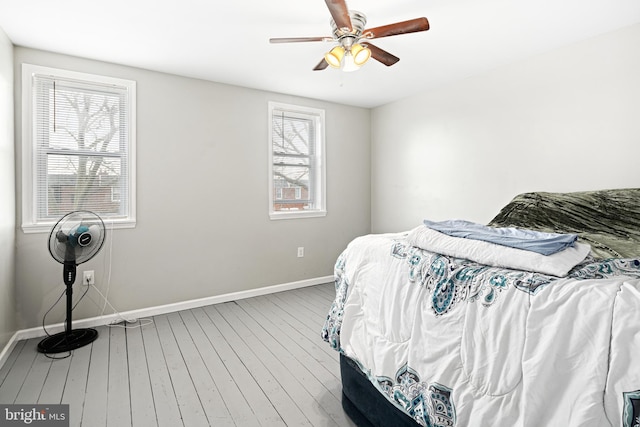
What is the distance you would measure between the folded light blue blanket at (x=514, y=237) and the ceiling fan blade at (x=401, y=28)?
1178 mm

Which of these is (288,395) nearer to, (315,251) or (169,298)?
(169,298)

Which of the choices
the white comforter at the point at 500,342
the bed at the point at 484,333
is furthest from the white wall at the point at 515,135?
the white comforter at the point at 500,342

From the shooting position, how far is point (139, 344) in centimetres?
263

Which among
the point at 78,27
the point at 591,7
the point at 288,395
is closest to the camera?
the point at 288,395

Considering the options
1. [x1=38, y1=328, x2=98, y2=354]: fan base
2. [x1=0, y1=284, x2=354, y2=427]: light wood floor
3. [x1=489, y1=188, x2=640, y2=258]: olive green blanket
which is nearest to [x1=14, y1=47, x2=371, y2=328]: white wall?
[x1=38, y1=328, x2=98, y2=354]: fan base

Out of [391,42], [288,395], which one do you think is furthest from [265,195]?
[288,395]

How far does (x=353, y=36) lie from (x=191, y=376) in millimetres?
2460

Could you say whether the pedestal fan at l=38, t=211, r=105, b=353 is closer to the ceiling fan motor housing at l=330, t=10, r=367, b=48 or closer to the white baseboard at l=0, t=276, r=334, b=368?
the white baseboard at l=0, t=276, r=334, b=368

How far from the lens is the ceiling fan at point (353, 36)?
76.0 inches

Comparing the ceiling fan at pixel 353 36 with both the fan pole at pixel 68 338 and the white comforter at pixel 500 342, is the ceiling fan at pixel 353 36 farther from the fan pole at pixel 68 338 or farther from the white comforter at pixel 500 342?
the fan pole at pixel 68 338

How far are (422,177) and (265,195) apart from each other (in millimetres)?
1935

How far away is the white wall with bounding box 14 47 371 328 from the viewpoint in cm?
286

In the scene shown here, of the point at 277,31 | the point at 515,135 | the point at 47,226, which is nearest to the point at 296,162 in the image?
the point at 277,31

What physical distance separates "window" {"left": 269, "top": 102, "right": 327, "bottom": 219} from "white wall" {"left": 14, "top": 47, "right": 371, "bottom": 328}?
0.11m
